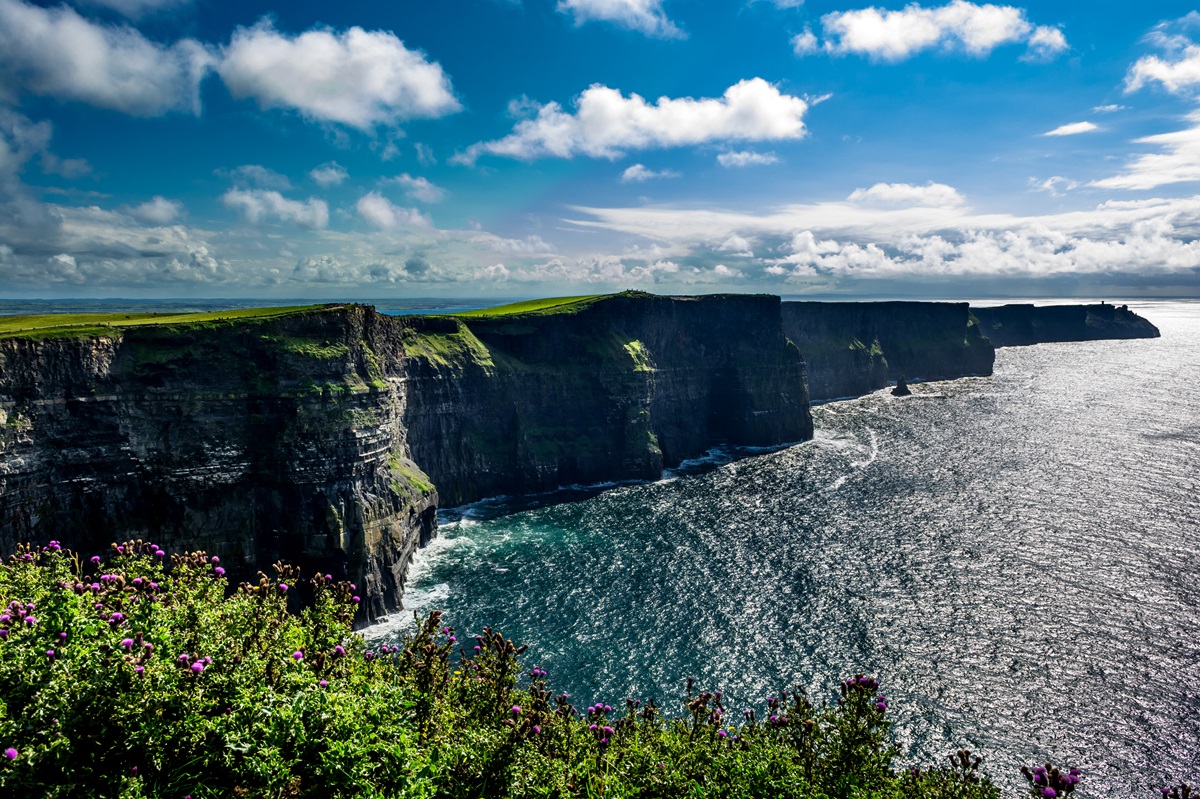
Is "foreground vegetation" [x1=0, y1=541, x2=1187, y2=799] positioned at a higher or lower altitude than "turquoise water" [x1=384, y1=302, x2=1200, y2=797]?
higher

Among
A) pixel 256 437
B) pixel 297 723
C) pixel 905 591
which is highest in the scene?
pixel 297 723

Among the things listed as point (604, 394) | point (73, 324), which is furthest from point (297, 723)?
point (604, 394)

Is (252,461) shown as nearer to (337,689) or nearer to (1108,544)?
(337,689)

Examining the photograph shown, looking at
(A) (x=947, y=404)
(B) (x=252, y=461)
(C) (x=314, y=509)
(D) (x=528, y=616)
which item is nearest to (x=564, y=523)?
(D) (x=528, y=616)

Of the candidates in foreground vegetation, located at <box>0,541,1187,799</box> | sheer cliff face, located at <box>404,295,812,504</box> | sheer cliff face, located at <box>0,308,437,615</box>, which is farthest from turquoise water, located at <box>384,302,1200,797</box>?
foreground vegetation, located at <box>0,541,1187,799</box>

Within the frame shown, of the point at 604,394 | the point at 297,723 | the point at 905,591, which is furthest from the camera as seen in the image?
the point at 604,394

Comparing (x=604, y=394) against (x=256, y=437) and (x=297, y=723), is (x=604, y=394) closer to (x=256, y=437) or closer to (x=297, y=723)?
(x=256, y=437)

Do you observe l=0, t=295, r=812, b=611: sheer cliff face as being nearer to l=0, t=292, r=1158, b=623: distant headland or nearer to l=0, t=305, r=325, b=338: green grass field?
l=0, t=292, r=1158, b=623: distant headland
